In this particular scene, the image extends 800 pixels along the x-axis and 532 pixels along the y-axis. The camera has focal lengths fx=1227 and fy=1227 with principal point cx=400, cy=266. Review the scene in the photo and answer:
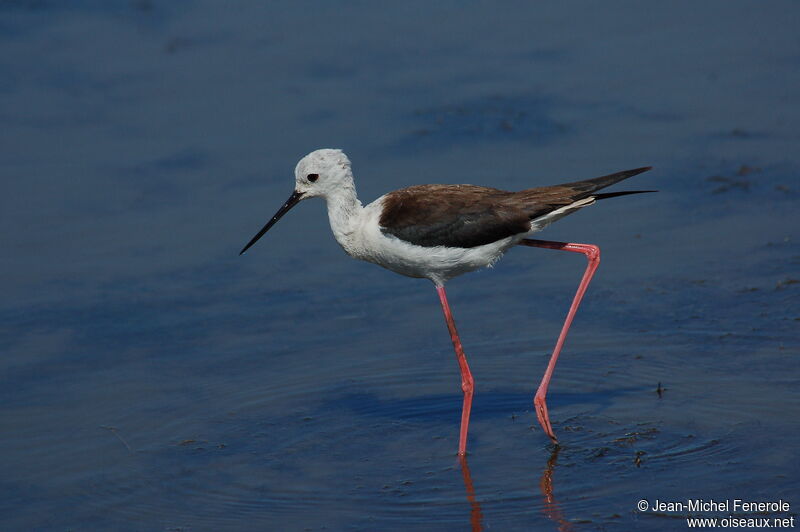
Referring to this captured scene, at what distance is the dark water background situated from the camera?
5891mm

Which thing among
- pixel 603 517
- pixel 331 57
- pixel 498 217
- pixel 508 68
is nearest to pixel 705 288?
pixel 498 217

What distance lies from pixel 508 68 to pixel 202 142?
2979 mm

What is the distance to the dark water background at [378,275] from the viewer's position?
5.89 m

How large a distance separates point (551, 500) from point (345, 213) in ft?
6.62

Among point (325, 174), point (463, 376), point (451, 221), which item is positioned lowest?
point (463, 376)

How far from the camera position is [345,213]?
671 cm

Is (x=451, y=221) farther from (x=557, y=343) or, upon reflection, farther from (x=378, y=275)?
(x=378, y=275)

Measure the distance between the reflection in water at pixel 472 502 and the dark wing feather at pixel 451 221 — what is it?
3.76 feet

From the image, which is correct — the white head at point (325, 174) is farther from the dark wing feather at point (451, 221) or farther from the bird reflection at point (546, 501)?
the bird reflection at point (546, 501)

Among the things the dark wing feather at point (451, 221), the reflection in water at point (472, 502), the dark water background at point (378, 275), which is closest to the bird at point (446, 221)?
the dark wing feather at point (451, 221)

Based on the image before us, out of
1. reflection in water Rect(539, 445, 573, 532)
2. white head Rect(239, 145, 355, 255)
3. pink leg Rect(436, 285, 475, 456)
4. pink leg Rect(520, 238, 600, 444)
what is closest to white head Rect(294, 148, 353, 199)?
white head Rect(239, 145, 355, 255)

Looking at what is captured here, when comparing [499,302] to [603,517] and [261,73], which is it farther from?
[261,73]

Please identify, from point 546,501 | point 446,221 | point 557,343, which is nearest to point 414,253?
point 446,221

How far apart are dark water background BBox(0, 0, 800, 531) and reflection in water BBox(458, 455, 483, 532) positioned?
0.05ft
